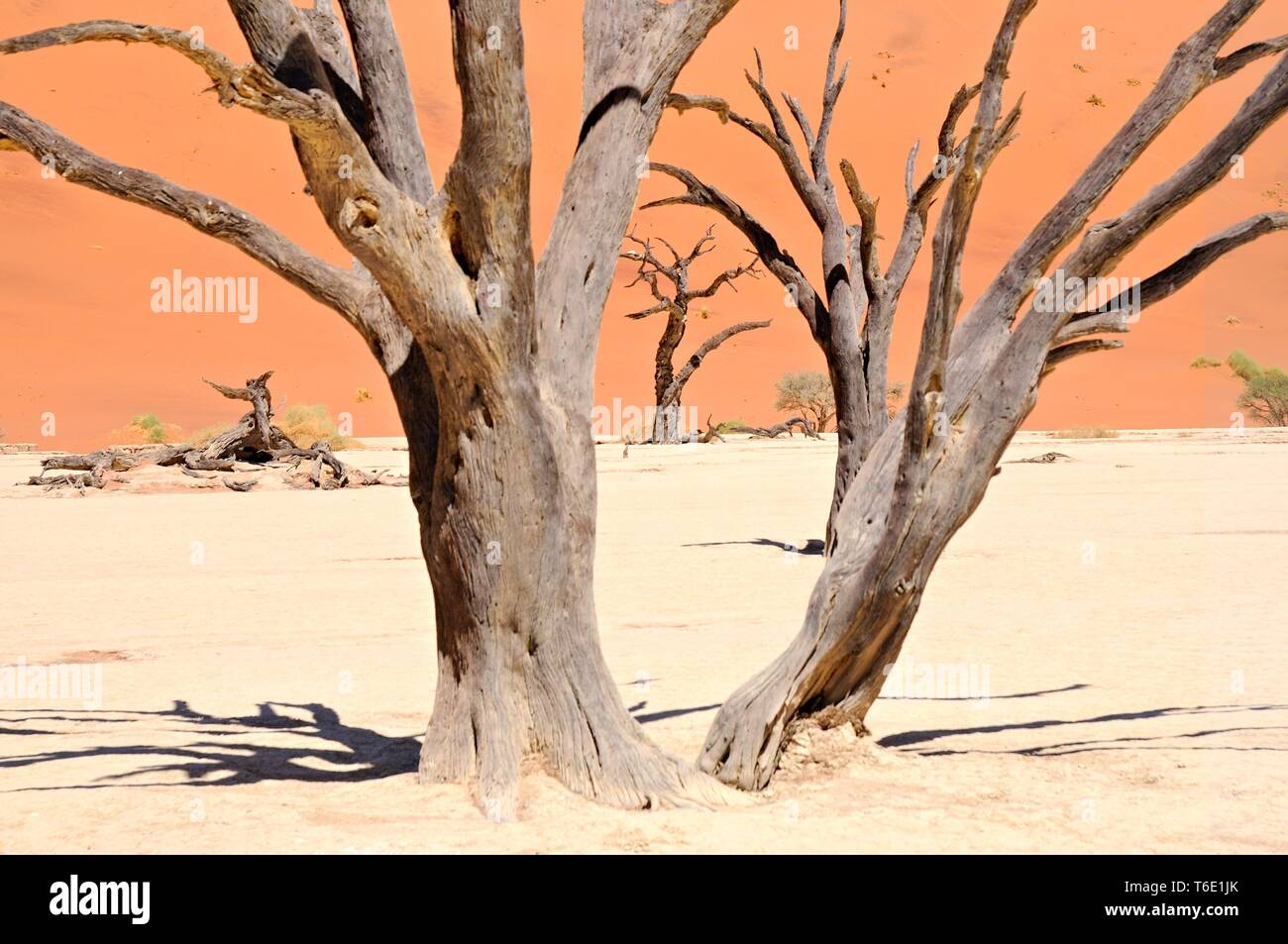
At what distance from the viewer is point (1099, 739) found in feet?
16.8

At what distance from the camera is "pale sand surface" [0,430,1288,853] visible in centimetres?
380

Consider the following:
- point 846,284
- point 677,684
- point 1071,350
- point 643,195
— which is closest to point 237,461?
point 846,284

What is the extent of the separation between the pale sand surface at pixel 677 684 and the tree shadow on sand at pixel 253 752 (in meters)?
0.02

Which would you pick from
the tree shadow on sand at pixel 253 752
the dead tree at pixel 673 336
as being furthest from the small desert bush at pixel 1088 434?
the tree shadow on sand at pixel 253 752

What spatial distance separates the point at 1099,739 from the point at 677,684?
2187 mm

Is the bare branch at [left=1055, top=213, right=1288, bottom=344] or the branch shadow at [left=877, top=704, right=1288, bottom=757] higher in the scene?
the bare branch at [left=1055, top=213, right=1288, bottom=344]

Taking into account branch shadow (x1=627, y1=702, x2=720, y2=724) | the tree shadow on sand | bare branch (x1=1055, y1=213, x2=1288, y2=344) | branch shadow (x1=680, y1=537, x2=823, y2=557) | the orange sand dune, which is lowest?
the tree shadow on sand

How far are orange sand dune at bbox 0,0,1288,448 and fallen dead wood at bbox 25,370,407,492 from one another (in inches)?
684

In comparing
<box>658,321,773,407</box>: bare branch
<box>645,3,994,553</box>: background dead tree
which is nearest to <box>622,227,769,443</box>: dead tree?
<box>658,321,773,407</box>: bare branch

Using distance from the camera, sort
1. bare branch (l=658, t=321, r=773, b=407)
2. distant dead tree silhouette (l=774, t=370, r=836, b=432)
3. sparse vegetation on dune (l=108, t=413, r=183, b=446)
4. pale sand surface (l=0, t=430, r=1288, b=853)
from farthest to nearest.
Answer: distant dead tree silhouette (l=774, t=370, r=836, b=432) < sparse vegetation on dune (l=108, t=413, r=183, b=446) < bare branch (l=658, t=321, r=773, b=407) < pale sand surface (l=0, t=430, r=1288, b=853)

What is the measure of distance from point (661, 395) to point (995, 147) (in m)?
25.7

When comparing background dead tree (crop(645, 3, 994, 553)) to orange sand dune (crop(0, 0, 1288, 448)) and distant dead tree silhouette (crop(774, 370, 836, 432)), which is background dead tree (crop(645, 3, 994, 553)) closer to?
orange sand dune (crop(0, 0, 1288, 448))

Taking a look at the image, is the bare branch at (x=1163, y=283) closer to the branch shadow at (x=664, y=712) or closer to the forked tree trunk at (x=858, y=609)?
the forked tree trunk at (x=858, y=609)

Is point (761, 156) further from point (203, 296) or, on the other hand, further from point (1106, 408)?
point (203, 296)
